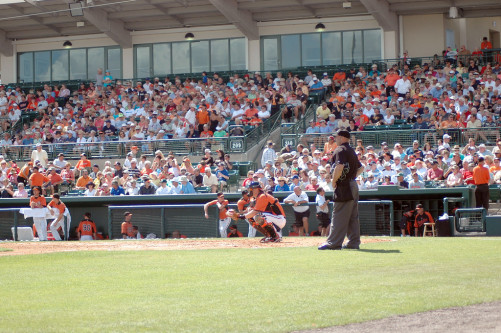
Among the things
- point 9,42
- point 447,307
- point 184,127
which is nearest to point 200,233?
point 184,127

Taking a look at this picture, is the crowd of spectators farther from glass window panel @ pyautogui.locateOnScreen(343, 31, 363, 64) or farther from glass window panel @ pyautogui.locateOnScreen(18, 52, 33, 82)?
glass window panel @ pyautogui.locateOnScreen(18, 52, 33, 82)

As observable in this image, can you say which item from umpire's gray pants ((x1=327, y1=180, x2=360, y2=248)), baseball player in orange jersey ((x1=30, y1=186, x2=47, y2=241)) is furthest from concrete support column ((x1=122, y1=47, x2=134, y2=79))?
umpire's gray pants ((x1=327, y1=180, x2=360, y2=248))

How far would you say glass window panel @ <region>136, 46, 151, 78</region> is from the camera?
132 ft

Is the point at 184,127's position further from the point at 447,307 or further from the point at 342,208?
the point at 447,307

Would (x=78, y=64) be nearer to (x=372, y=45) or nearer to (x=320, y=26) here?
(x=320, y=26)

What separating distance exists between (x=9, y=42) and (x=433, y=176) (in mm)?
Result: 28597

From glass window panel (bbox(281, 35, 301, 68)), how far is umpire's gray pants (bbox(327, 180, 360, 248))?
2498cm

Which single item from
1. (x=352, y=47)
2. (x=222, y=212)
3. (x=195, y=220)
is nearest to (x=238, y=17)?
(x=352, y=47)

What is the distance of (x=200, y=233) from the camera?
70.4 ft

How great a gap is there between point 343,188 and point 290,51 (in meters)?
25.8

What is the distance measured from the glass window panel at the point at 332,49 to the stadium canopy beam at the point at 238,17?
→ 3.35 meters

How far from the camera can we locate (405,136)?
25828mm

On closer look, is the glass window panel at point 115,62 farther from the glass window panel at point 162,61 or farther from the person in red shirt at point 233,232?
the person in red shirt at point 233,232

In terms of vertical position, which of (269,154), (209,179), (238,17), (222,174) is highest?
(238,17)
